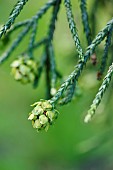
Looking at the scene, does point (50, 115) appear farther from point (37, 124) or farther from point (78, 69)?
point (78, 69)

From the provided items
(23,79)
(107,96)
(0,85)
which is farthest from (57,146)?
(23,79)

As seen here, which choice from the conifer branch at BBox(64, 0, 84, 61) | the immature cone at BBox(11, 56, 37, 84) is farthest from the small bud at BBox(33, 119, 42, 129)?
the immature cone at BBox(11, 56, 37, 84)

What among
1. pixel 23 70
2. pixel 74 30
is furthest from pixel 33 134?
pixel 74 30

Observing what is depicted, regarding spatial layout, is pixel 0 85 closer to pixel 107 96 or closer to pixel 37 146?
pixel 37 146

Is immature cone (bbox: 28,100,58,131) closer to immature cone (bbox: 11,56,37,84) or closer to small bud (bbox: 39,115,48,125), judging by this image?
small bud (bbox: 39,115,48,125)

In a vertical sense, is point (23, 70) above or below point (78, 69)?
above

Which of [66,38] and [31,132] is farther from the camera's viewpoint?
[31,132]

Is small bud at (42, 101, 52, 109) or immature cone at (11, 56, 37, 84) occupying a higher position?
immature cone at (11, 56, 37, 84)

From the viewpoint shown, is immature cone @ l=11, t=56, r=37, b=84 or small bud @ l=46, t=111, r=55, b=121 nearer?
small bud @ l=46, t=111, r=55, b=121
